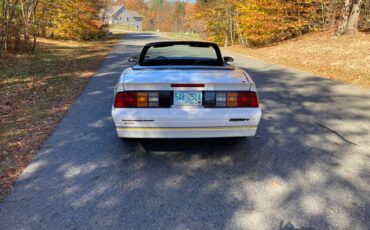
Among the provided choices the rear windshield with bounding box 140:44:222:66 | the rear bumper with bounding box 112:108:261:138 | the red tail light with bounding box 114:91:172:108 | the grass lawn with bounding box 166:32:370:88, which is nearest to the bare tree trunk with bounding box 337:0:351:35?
the grass lawn with bounding box 166:32:370:88

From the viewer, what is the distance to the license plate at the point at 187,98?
12.2ft

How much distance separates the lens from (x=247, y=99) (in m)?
3.83

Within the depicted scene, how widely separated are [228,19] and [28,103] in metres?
27.1

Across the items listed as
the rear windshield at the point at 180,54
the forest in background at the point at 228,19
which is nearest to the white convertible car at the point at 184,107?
the rear windshield at the point at 180,54

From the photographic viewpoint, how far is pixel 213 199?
126 inches

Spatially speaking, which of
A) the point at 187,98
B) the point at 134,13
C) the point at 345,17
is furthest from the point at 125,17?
the point at 187,98

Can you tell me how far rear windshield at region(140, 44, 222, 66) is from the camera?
5.07 m

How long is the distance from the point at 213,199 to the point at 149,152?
56.2 inches

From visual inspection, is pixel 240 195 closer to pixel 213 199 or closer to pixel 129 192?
pixel 213 199

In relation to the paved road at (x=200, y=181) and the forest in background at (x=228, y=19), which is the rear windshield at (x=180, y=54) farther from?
the forest in background at (x=228, y=19)

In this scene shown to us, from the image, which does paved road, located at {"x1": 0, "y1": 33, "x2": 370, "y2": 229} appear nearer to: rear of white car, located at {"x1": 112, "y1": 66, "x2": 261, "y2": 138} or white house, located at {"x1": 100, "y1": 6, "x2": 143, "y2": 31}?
rear of white car, located at {"x1": 112, "y1": 66, "x2": 261, "y2": 138}

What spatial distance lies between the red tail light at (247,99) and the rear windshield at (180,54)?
1.44m

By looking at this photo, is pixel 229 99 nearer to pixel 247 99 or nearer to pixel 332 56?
pixel 247 99

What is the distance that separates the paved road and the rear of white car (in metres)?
0.50
